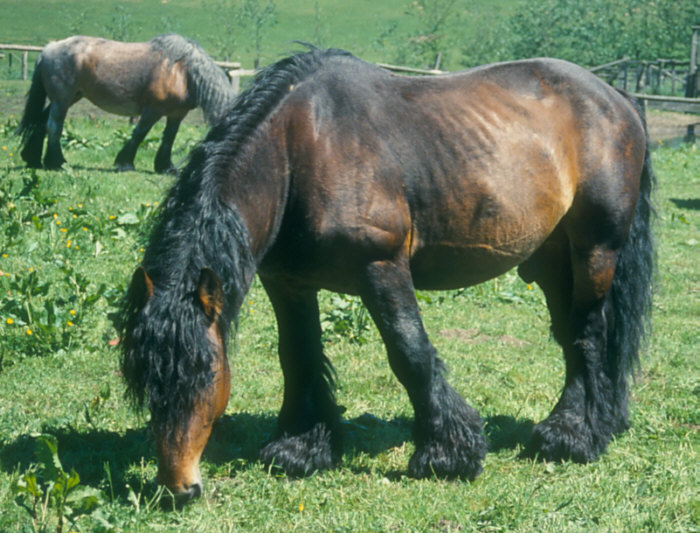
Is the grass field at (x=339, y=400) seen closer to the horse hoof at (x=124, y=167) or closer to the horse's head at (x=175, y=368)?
the horse's head at (x=175, y=368)

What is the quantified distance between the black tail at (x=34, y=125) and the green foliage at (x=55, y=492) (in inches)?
368

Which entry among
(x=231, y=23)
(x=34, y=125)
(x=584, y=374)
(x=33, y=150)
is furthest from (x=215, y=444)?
(x=231, y=23)

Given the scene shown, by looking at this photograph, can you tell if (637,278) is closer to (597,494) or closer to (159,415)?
(597,494)

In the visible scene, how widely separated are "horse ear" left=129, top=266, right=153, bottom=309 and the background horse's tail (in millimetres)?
2783

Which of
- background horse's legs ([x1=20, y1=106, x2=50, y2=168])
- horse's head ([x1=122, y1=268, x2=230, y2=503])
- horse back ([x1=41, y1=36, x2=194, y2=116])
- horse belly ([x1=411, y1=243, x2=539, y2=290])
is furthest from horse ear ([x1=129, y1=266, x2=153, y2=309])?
horse back ([x1=41, y1=36, x2=194, y2=116])

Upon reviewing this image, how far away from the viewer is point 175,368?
327 cm

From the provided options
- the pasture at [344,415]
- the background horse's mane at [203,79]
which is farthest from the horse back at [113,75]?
the pasture at [344,415]

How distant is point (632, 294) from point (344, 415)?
1.88m

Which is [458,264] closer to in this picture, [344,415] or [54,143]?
[344,415]

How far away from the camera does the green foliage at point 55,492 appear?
310cm

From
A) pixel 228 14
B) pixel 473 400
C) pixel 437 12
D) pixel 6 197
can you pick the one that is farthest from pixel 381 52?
pixel 473 400

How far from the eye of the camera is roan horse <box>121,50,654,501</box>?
11.1 feet

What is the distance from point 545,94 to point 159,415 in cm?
279

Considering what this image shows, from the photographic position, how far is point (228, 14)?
34.8 metres
